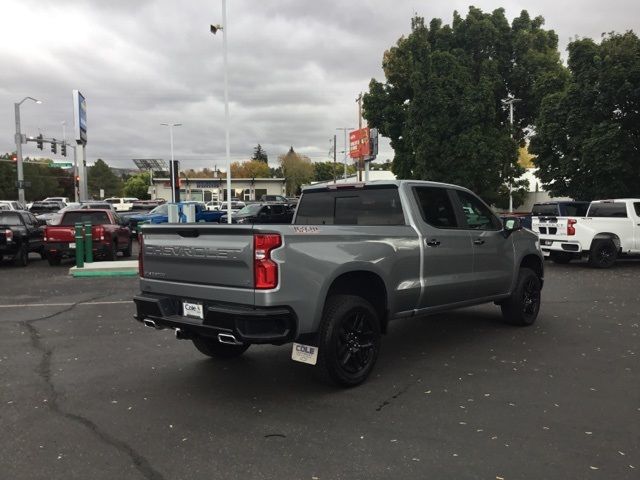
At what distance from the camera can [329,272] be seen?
4723mm

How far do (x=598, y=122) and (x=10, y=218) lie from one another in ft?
67.2

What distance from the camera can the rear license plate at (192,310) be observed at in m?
4.71

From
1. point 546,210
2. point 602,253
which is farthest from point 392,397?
point 546,210

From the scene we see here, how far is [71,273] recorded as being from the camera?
13.6m

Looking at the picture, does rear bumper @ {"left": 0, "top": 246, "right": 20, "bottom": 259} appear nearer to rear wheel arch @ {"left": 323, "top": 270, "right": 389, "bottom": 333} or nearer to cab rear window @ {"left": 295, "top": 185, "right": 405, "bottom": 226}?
cab rear window @ {"left": 295, "top": 185, "right": 405, "bottom": 226}

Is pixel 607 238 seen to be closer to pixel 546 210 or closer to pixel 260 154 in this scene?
pixel 546 210

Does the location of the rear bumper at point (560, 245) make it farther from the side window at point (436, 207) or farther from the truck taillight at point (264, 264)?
the truck taillight at point (264, 264)

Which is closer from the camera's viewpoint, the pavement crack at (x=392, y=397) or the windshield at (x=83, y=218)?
the pavement crack at (x=392, y=397)

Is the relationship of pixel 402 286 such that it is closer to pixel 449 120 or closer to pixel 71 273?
pixel 71 273

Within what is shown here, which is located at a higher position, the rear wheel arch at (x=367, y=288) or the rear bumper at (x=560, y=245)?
the rear wheel arch at (x=367, y=288)

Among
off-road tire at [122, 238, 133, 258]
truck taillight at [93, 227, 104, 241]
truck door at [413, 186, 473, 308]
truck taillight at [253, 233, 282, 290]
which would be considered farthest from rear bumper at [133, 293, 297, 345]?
off-road tire at [122, 238, 133, 258]

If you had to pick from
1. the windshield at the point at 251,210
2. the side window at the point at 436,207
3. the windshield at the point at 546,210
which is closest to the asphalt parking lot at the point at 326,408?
the side window at the point at 436,207

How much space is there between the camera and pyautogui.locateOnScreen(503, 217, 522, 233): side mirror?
698 cm

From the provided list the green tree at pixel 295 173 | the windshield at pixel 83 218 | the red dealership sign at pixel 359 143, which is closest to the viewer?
the windshield at pixel 83 218
